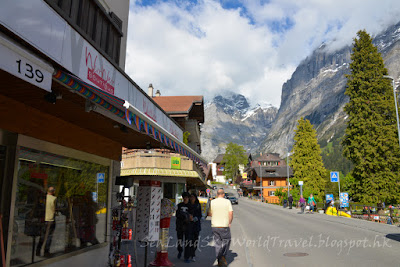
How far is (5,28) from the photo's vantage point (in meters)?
3.36

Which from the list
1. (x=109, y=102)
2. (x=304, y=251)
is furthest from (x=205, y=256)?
(x=109, y=102)

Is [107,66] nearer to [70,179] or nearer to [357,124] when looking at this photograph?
[70,179]

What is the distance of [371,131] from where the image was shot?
30.7 metres

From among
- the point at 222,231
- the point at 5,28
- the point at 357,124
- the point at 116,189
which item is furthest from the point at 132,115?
the point at 357,124

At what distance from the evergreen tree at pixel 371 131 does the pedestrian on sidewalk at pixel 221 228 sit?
27.1 metres

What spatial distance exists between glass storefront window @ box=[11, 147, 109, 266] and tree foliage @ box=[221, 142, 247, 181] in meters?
109

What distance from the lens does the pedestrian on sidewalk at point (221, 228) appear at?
7.36m

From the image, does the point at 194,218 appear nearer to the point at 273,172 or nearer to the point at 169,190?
the point at 169,190

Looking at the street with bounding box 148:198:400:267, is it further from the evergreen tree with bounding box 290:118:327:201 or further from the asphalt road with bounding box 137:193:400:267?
the evergreen tree with bounding box 290:118:327:201

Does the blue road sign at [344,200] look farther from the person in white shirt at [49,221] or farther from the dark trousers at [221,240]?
the person in white shirt at [49,221]

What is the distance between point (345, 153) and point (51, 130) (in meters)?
31.7

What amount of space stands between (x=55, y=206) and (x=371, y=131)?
31.1 m

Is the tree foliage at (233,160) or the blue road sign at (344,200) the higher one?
the tree foliage at (233,160)

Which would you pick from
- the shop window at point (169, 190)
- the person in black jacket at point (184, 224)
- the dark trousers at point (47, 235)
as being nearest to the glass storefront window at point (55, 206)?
the dark trousers at point (47, 235)
